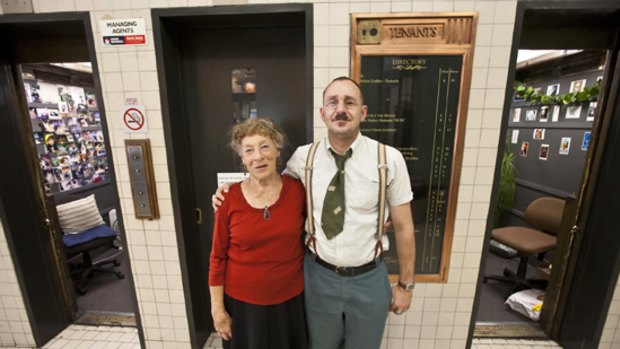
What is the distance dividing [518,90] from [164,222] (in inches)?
166

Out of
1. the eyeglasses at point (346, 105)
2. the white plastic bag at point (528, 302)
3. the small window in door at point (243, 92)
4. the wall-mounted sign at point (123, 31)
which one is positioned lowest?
the white plastic bag at point (528, 302)

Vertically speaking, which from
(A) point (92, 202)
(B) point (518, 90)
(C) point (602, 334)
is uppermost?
(B) point (518, 90)

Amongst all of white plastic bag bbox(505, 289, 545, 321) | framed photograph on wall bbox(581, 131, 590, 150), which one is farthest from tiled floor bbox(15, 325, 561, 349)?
framed photograph on wall bbox(581, 131, 590, 150)

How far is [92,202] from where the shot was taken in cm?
299

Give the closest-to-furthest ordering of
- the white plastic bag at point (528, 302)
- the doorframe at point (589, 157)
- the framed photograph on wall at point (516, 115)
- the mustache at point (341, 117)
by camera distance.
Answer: the mustache at point (341, 117), the doorframe at point (589, 157), the white plastic bag at point (528, 302), the framed photograph on wall at point (516, 115)

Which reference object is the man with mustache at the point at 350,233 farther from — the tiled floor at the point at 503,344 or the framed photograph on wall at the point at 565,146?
the framed photograph on wall at the point at 565,146

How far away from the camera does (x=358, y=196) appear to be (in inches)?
46.8

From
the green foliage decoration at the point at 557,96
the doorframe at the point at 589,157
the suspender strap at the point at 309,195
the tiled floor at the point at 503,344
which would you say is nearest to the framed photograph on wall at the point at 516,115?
the green foliage decoration at the point at 557,96

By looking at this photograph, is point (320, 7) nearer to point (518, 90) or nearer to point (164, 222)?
point (164, 222)

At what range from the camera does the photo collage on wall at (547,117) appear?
8.82ft

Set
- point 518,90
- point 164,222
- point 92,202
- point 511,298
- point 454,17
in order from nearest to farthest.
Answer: point 454,17 < point 164,222 < point 511,298 < point 92,202 < point 518,90

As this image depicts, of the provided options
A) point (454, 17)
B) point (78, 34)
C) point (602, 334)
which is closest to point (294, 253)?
point (454, 17)

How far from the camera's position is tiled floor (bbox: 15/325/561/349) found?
6.73 feet

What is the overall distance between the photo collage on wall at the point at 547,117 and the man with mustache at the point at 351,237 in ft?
8.35
